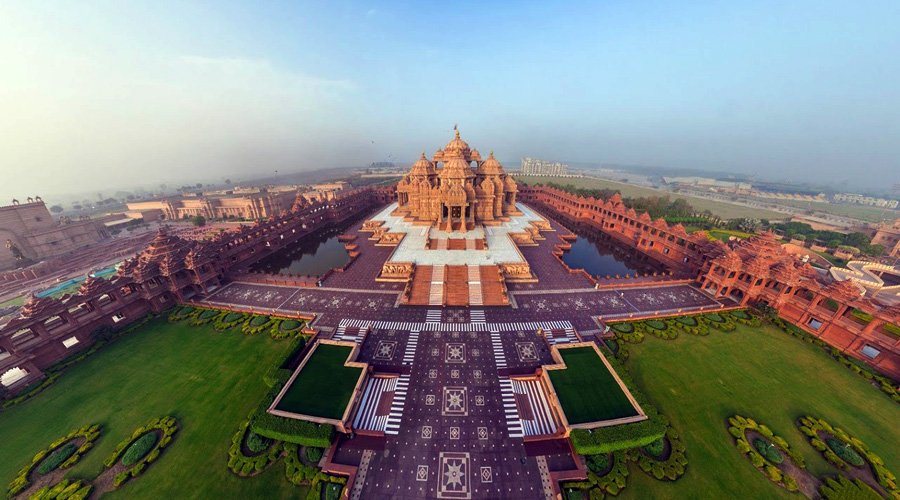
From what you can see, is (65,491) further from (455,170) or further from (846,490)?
(455,170)

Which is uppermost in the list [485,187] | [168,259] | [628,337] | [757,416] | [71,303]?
[485,187]

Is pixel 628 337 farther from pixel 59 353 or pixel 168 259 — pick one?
pixel 59 353

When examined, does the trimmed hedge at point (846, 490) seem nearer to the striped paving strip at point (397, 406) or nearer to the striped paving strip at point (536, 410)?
the striped paving strip at point (536, 410)

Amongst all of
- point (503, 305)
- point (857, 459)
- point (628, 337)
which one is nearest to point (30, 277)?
point (503, 305)

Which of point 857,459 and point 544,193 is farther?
point 544,193

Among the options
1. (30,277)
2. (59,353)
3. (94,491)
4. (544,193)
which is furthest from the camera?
(544,193)

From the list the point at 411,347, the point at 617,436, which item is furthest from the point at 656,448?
the point at 411,347

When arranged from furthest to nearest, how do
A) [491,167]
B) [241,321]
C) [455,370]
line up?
[491,167] → [241,321] → [455,370]
